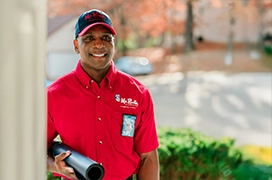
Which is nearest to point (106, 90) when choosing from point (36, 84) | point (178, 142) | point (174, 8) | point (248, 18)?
point (36, 84)

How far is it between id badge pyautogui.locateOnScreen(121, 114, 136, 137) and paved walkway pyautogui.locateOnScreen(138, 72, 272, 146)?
9.69 meters

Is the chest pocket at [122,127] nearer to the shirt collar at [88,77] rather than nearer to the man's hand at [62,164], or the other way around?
the shirt collar at [88,77]

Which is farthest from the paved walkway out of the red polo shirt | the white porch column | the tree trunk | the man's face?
the white porch column

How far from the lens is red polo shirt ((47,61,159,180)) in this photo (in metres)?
1.69

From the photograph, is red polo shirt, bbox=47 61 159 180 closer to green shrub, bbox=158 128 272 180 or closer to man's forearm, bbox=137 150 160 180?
man's forearm, bbox=137 150 160 180

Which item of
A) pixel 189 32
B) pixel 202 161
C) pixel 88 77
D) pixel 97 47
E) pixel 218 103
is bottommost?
pixel 218 103

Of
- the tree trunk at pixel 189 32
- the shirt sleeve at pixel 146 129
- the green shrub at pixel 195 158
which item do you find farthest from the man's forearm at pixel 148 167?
the tree trunk at pixel 189 32

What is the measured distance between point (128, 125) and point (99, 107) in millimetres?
116

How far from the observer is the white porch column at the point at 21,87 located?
50cm

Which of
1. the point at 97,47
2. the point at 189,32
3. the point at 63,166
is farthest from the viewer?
the point at 189,32

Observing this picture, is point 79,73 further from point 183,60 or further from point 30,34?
point 183,60

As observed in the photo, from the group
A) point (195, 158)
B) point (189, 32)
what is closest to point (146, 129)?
point (195, 158)

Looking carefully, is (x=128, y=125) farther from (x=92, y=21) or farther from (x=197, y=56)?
(x=197, y=56)

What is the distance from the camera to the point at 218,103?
58.4ft
